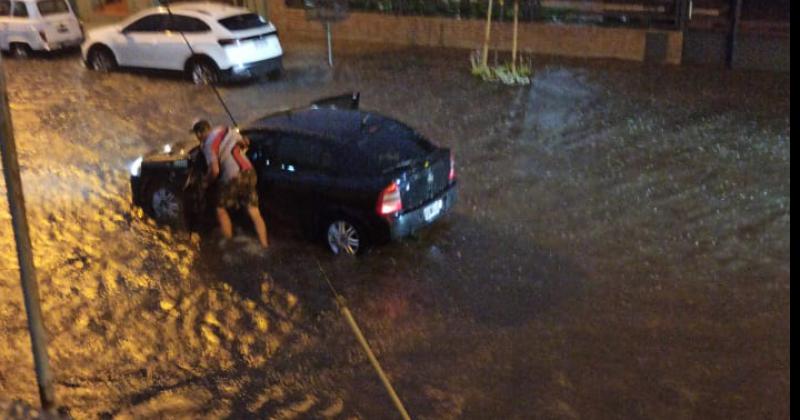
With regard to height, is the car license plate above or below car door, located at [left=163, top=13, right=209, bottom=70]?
below

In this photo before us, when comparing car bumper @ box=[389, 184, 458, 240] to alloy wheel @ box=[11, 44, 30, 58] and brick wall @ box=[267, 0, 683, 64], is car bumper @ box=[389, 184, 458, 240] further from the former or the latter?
alloy wheel @ box=[11, 44, 30, 58]

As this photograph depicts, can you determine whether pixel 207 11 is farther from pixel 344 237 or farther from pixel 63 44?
pixel 344 237

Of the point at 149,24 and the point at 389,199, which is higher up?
the point at 149,24

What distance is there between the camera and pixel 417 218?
8789mm

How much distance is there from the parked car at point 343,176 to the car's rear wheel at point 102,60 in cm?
1000

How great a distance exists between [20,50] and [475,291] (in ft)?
54.1

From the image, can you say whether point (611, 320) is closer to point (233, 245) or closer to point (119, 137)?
point (233, 245)

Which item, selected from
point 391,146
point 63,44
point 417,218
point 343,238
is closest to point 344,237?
point 343,238

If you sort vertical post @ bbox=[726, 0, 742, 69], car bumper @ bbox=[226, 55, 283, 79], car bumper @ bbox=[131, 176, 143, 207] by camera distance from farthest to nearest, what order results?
vertical post @ bbox=[726, 0, 742, 69] < car bumper @ bbox=[226, 55, 283, 79] < car bumper @ bbox=[131, 176, 143, 207]

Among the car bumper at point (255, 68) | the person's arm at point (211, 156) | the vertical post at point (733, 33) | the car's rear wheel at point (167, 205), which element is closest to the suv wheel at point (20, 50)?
the car bumper at point (255, 68)

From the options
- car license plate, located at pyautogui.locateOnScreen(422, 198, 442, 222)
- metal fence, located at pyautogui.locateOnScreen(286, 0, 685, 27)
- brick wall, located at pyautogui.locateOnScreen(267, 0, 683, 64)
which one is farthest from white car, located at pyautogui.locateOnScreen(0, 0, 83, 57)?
car license plate, located at pyautogui.locateOnScreen(422, 198, 442, 222)

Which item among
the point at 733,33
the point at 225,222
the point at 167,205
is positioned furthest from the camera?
the point at 733,33

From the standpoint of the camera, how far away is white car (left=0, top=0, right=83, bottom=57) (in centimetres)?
2039

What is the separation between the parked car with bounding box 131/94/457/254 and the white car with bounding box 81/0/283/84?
7608 mm
